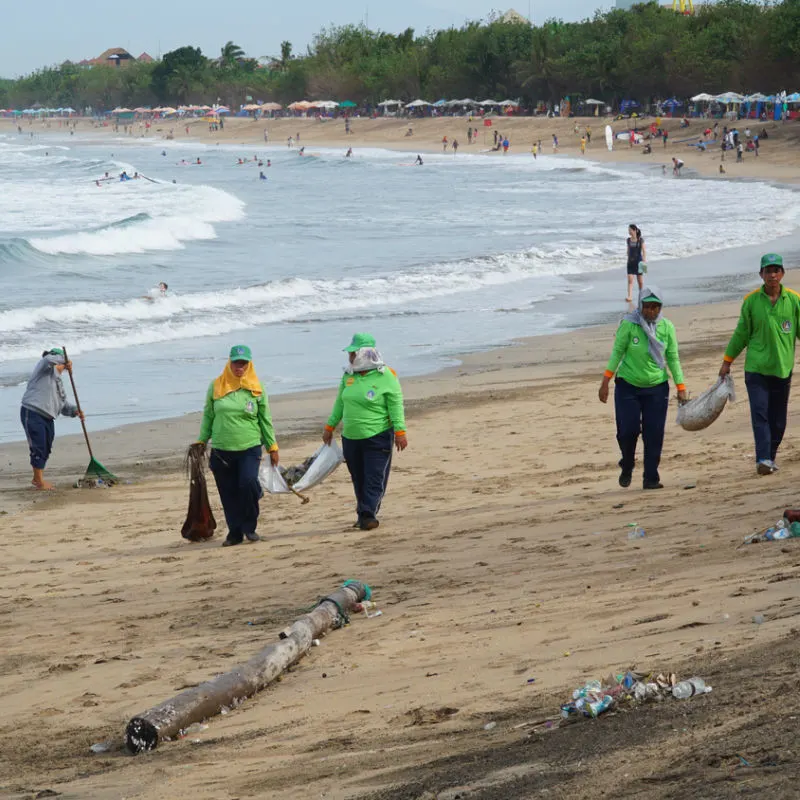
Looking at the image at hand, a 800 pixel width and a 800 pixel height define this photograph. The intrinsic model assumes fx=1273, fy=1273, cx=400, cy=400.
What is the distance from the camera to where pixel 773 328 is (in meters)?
8.05

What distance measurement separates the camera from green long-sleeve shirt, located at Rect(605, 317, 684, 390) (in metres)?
8.30

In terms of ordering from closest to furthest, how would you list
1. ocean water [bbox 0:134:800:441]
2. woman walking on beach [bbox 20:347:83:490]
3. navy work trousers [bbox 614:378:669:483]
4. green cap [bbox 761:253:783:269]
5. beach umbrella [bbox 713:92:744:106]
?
1. green cap [bbox 761:253:783:269]
2. navy work trousers [bbox 614:378:669:483]
3. woman walking on beach [bbox 20:347:83:490]
4. ocean water [bbox 0:134:800:441]
5. beach umbrella [bbox 713:92:744:106]

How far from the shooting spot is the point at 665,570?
20.0 ft

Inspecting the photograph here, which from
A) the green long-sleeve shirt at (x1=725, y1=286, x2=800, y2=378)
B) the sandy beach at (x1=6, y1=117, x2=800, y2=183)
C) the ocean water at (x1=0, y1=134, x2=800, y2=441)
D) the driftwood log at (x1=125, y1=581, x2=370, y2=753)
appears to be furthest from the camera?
the sandy beach at (x1=6, y1=117, x2=800, y2=183)

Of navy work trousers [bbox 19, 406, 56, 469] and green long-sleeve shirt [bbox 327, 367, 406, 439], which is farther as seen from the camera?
navy work trousers [bbox 19, 406, 56, 469]

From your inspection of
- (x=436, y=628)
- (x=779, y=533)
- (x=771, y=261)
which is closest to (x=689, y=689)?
(x=436, y=628)

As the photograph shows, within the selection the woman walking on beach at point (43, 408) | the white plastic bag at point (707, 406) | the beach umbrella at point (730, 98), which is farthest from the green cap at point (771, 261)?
the beach umbrella at point (730, 98)

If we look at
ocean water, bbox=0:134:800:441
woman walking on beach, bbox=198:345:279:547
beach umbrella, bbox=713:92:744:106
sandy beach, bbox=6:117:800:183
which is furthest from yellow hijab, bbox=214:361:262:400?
beach umbrella, bbox=713:92:744:106

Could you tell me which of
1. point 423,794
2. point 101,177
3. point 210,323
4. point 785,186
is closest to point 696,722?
point 423,794

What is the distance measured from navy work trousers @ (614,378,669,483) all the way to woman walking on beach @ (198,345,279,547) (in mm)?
2330

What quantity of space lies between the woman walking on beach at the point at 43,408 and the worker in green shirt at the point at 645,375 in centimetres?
466

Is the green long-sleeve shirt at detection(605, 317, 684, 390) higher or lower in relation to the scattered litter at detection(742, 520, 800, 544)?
higher

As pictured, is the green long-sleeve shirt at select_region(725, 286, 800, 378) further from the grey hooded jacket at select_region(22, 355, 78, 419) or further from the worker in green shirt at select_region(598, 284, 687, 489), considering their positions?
the grey hooded jacket at select_region(22, 355, 78, 419)

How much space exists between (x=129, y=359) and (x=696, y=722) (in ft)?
46.8
